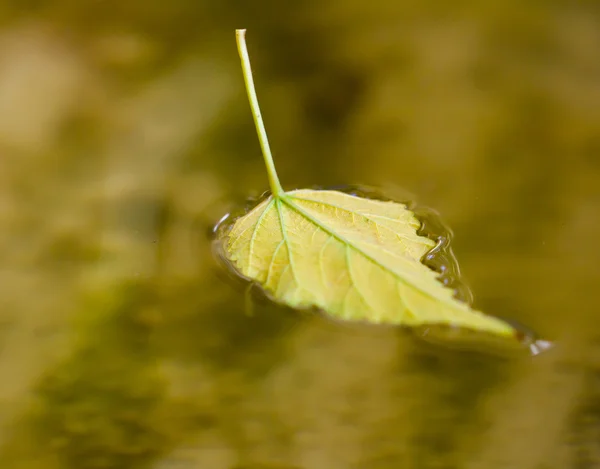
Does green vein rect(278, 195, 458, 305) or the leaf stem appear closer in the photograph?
green vein rect(278, 195, 458, 305)

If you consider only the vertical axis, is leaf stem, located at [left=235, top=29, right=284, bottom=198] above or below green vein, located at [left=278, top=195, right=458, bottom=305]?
above

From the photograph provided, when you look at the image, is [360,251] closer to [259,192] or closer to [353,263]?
[353,263]

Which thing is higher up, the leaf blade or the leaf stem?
the leaf stem

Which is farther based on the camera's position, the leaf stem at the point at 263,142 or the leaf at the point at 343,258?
the leaf stem at the point at 263,142

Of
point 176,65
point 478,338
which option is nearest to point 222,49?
point 176,65

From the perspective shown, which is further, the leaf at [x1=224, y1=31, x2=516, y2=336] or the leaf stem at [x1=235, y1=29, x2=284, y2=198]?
the leaf stem at [x1=235, y1=29, x2=284, y2=198]

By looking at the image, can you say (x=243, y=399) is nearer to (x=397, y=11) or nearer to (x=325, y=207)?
(x=325, y=207)
